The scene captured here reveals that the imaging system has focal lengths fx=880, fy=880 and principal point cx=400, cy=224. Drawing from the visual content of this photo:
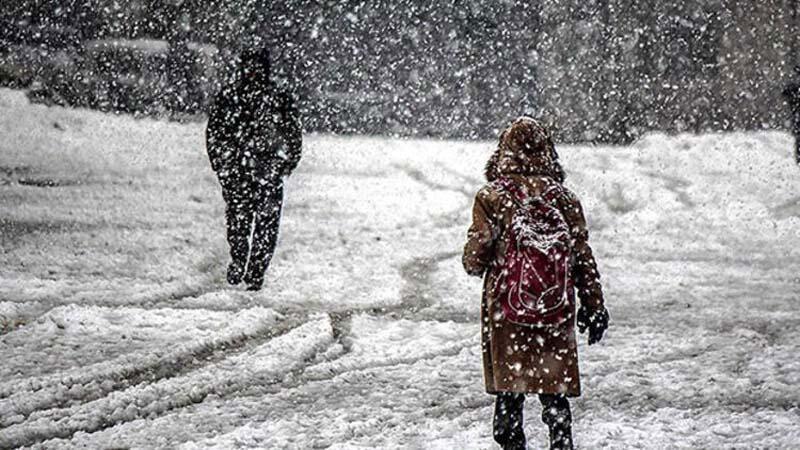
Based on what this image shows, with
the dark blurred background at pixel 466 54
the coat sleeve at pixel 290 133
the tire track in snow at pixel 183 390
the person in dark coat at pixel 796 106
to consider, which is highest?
the dark blurred background at pixel 466 54

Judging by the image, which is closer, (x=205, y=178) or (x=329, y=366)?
(x=329, y=366)

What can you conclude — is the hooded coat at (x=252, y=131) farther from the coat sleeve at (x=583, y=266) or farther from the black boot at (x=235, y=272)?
the coat sleeve at (x=583, y=266)

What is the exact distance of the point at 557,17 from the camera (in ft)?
62.6

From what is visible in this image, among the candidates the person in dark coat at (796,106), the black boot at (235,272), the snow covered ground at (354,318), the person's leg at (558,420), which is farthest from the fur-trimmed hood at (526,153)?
the person in dark coat at (796,106)

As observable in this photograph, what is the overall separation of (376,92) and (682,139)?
6.64 m

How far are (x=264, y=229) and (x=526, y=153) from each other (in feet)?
14.3

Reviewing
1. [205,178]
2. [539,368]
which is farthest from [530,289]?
[205,178]

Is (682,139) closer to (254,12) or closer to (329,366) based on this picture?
(254,12)

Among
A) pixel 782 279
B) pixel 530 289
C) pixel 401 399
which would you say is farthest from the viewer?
pixel 782 279

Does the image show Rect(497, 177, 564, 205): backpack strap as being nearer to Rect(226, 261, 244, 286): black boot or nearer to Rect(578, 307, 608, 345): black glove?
Rect(578, 307, 608, 345): black glove

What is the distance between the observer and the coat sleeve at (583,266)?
3666 mm

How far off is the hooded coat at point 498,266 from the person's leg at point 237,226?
4227 mm

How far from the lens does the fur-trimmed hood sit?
3740 millimetres

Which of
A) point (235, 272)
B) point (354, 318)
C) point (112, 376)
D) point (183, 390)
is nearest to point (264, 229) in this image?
point (235, 272)
